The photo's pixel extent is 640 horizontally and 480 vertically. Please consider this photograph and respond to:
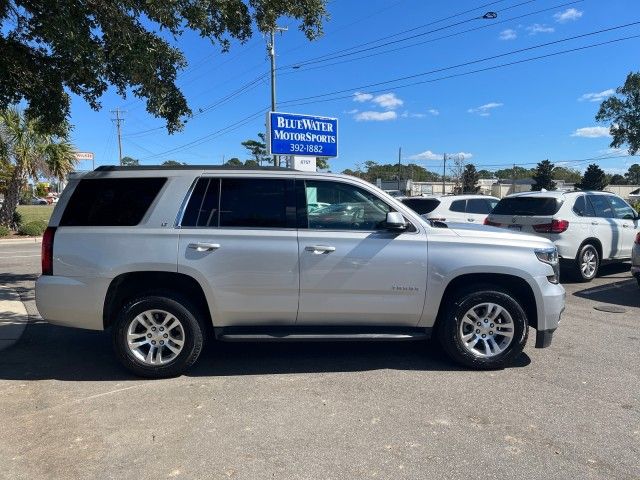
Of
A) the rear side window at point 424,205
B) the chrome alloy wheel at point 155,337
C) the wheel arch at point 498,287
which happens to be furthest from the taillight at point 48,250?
the rear side window at point 424,205

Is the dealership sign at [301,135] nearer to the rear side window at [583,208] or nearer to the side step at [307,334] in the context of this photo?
the rear side window at [583,208]

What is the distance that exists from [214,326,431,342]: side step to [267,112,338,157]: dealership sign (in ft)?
41.9

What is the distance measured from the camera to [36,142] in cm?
2194

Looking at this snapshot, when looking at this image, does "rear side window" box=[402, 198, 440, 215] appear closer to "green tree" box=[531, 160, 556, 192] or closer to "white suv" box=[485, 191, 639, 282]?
"white suv" box=[485, 191, 639, 282]

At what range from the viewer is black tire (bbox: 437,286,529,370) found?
16.3ft

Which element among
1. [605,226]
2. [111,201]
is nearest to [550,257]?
[111,201]

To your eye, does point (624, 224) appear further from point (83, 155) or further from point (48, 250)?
point (83, 155)

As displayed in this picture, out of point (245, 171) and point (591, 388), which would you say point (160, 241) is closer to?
point (245, 171)

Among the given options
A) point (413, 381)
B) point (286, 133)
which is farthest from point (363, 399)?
point (286, 133)

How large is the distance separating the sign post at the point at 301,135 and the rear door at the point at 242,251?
12.4 meters

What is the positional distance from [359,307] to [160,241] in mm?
1934

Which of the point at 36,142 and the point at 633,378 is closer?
the point at 633,378

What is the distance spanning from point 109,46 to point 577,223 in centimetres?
845

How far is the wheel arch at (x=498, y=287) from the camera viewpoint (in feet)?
16.6
